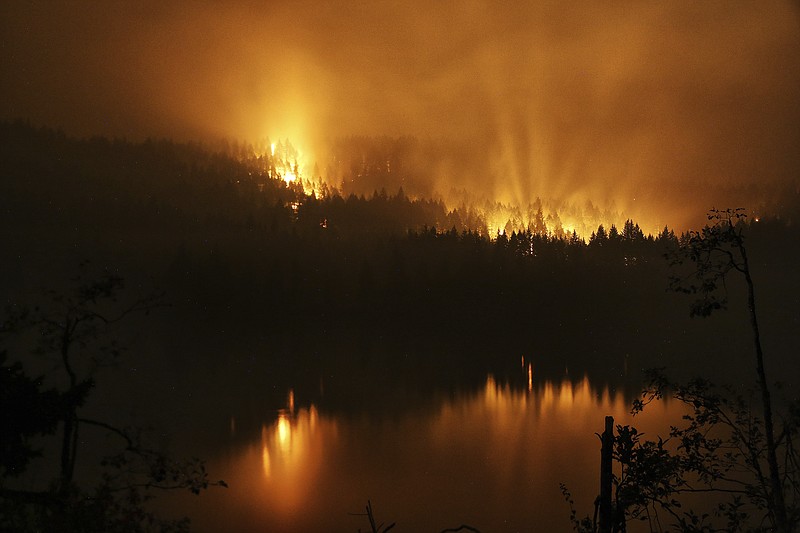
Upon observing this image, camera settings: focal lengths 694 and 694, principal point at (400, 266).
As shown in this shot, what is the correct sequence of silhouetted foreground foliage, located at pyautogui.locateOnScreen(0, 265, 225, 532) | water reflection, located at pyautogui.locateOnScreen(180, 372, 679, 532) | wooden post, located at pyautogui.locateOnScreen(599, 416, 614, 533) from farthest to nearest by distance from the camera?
water reflection, located at pyautogui.locateOnScreen(180, 372, 679, 532) < silhouetted foreground foliage, located at pyautogui.locateOnScreen(0, 265, 225, 532) < wooden post, located at pyautogui.locateOnScreen(599, 416, 614, 533)

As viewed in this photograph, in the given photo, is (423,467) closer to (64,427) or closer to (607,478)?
(64,427)

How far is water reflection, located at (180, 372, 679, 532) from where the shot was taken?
145 ft

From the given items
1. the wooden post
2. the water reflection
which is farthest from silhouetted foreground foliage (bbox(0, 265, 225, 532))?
the water reflection

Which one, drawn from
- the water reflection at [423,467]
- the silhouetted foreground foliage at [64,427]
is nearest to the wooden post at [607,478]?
the silhouetted foreground foliage at [64,427]

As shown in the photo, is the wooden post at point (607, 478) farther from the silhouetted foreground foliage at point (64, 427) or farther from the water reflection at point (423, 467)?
the water reflection at point (423, 467)

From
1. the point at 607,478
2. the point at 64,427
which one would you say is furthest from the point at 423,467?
the point at 607,478

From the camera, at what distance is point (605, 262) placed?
192625 millimetres

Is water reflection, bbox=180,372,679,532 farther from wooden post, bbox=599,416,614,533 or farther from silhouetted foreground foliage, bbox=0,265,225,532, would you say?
wooden post, bbox=599,416,614,533

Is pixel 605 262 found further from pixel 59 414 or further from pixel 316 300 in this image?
pixel 59 414

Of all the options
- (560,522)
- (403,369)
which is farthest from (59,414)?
(403,369)

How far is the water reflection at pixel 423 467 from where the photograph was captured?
44062mm

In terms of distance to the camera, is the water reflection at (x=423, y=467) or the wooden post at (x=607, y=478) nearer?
the wooden post at (x=607, y=478)

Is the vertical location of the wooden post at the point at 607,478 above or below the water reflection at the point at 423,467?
above

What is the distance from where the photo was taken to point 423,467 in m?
57.0
